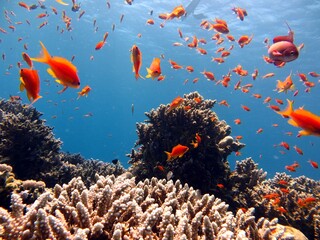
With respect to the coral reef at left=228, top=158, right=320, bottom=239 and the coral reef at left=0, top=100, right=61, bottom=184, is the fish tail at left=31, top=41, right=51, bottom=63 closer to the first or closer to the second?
the coral reef at left=0, top=100, right=61, bottom=184

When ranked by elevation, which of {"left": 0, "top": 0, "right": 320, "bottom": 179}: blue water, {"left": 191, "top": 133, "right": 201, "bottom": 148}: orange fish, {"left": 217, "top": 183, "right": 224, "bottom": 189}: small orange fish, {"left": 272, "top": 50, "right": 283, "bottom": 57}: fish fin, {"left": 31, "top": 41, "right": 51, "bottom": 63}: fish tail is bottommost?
{"left": 217, "top": 183, "right": 224, "bottom": 189}: small orange fish

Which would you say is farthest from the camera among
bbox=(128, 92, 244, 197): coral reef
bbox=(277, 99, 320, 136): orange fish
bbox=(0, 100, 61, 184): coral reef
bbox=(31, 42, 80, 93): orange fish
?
bbox=(0, 100, 61, 184): coral reef

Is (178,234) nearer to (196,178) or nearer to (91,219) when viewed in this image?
(91,219)

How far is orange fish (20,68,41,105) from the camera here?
367cm

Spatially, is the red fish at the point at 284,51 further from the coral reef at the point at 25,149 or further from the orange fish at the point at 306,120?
the coral reef at the point at 25,149

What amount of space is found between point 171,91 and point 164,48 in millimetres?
42991

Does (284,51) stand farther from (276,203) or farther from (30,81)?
(276,203)

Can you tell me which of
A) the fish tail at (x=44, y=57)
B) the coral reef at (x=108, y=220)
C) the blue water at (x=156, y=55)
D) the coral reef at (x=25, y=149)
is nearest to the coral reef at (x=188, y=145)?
the coral reef at (x=108, y=220)

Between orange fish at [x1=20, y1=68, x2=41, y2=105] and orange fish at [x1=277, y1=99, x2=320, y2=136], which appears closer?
orange fish at [x1=277, y1=99, x2=320, y2=136]

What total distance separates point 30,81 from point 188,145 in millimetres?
4028

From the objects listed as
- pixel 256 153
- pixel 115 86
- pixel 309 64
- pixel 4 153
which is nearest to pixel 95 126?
pixel 115 86

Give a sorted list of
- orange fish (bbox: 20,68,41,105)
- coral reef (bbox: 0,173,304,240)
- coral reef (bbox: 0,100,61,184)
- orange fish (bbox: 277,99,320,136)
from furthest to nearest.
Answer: coral reef (bbox: 0,100,61,184) → orange fish (bbox: 20,68,41,105) → orange fish (bbox: 277,99,320,136) → coral reef (bbox: 0,173,304,240)

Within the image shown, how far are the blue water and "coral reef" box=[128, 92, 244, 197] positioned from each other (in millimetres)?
Answer: 10720

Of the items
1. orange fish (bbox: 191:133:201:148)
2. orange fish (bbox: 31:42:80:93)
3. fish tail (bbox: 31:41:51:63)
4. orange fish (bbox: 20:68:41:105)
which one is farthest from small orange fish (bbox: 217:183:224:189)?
fish tail (bbox: 31:41:51:63)
